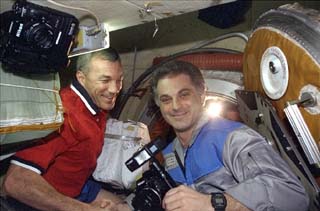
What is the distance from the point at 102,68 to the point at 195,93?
0.69m

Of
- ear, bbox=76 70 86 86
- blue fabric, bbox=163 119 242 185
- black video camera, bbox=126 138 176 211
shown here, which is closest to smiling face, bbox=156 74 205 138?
blue fabric, bbox=163 119 242 185

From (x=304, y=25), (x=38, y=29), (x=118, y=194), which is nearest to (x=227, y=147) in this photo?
(x=304, y=25)

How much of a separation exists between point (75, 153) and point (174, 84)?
0.75 m

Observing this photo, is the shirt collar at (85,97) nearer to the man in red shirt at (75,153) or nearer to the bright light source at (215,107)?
the man in red shirt at (75,153)

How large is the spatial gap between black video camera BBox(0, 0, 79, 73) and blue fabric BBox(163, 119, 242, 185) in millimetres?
840

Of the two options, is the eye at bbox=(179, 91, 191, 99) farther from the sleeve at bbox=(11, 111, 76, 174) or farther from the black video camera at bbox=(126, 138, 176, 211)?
the sleeve at bbox=(11, 111, 76, 174)

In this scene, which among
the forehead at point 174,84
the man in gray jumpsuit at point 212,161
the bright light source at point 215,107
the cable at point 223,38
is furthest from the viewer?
the cable at point 223,38

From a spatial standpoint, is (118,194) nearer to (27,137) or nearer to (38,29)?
(27,137)

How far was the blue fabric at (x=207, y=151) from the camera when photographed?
1.95 m

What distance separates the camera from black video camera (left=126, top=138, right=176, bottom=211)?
6.00 feet

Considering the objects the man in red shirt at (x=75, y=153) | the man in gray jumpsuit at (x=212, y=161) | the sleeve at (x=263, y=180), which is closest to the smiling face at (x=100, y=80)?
the man in red shirt at (x=75, y=153)

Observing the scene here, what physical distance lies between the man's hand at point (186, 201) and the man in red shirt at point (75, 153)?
0.72 m

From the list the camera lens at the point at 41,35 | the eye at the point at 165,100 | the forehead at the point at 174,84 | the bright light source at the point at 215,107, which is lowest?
the bright light source at the point at 215,107

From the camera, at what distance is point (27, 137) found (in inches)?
71.2
